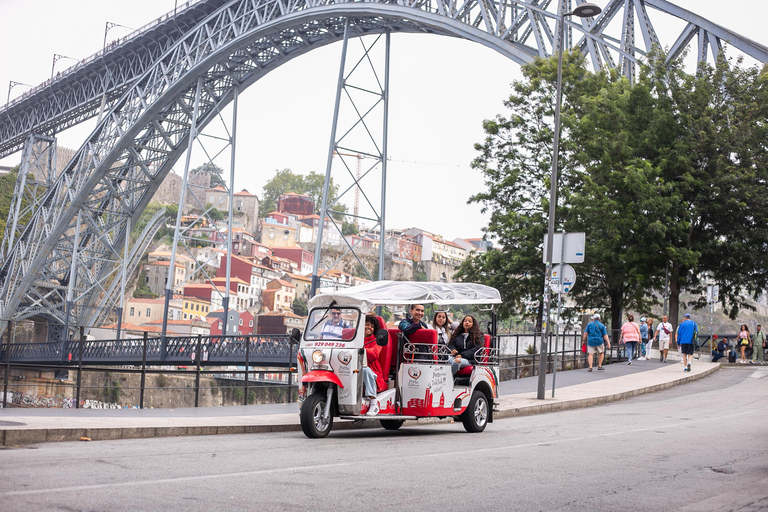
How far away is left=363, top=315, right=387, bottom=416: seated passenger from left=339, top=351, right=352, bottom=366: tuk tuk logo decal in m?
0.28

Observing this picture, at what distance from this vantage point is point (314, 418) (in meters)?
11.6

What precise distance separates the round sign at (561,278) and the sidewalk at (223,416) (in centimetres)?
246

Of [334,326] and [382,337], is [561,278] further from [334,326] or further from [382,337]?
[334,326]

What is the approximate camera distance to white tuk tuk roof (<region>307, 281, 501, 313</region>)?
1232 centimetres

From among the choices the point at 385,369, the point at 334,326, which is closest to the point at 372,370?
the point at 385,369

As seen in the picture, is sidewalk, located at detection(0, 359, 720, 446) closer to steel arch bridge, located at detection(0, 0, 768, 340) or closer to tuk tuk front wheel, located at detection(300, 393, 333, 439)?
tuk tuk front wheel, located at detection(300, 393, 333, 439)

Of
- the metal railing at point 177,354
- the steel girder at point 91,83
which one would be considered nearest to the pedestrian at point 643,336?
the metal railing at point 177,354

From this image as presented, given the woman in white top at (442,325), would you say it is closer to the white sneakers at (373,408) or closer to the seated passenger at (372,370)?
the seated passenger at (372,370)

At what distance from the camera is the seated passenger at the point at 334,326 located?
12.3 meters

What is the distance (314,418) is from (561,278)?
8.54 m

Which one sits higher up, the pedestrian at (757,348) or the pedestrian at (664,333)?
the pedestrian at (664,333)

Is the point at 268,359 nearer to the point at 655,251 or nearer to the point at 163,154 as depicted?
the point at 655,251

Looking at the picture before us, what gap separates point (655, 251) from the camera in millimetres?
31016

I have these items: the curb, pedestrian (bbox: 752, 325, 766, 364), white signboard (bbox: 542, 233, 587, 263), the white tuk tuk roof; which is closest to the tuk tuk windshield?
the white tuk tuk roof
